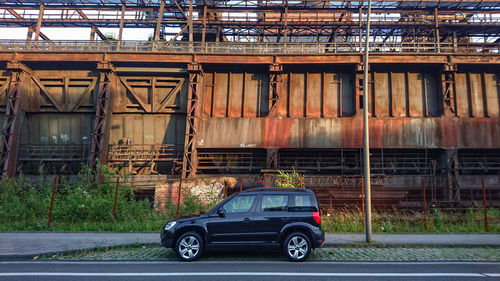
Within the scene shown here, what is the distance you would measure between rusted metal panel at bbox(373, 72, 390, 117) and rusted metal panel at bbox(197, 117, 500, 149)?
1483mm

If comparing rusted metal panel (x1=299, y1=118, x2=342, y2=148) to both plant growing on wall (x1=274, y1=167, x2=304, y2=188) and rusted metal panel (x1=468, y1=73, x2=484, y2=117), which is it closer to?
plant growing on wall (x1=274, y1=167, x2=304, y2=188)

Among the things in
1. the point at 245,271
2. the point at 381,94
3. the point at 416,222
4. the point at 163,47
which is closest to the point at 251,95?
the point at 163,47

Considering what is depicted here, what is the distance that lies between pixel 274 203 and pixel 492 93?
20479mm

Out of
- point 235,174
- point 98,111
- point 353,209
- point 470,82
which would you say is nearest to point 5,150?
point 98,111

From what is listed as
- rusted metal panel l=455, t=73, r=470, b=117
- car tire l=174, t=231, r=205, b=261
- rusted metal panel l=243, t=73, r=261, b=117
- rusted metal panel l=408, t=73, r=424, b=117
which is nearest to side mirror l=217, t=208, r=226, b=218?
car tire l=174, t=231, r=205, b=261

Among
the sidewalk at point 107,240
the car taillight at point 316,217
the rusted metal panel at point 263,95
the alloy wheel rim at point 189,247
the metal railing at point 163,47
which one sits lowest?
the sidewalk at point 107,240

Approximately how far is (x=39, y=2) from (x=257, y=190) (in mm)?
27961

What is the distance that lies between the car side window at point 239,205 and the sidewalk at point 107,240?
304cm

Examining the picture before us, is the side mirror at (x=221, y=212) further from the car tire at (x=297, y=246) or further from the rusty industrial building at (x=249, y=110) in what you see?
the rusty industrial building at (x=249, y=110)

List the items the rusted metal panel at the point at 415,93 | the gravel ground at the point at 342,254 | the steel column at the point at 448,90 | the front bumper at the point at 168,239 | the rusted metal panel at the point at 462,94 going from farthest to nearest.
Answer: the rusted metal panel at the point at 415,93 → the rusted metal panel at the point at 462,94 → the steel column at the point at 448,90 → the gravel ground at the point at 342,254 → the front bumper at the point at 168,239

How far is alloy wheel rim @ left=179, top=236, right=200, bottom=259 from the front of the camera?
755 cm

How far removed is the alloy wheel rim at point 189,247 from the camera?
7.55m

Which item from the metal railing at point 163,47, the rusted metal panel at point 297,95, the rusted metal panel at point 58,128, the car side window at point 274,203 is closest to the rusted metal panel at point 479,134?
the metal railing at point 163,47

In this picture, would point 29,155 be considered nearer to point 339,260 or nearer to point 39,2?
point 39,2
